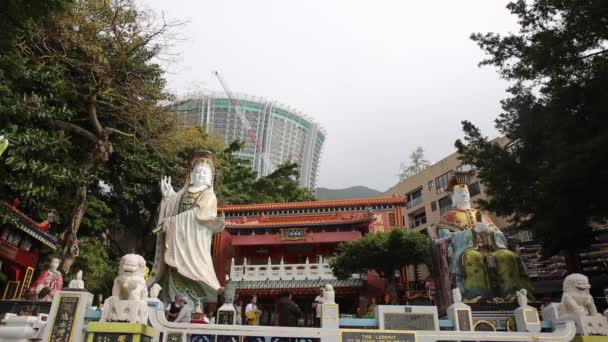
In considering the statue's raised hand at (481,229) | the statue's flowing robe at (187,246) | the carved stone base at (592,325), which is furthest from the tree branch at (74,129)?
the carved stone base at (592,325)

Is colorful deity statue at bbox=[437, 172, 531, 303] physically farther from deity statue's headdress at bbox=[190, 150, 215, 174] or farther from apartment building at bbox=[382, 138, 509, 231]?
apartment building at bbox=[382, 138, 509, 231]

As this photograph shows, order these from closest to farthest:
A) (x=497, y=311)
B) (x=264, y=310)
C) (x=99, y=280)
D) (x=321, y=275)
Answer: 1. (x=497, y=311)
2. (x=99, y=280)
3. (x=321, y=275)
4. (x=264, y=310)

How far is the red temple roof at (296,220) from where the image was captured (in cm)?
2130

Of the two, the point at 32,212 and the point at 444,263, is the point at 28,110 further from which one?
the point at 444,263

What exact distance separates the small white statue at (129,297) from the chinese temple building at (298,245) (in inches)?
542

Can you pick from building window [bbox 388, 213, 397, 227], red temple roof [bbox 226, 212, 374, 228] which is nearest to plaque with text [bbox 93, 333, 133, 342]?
red temple roof [bbox 226, 212, 374, 228]

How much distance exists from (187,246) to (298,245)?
1175 centimetres

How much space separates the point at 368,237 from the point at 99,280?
9.61 m

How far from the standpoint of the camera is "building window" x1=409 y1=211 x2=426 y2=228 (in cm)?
3431

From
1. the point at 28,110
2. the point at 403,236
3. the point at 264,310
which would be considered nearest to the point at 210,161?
the point at 28,110

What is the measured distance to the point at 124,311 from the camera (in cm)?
569

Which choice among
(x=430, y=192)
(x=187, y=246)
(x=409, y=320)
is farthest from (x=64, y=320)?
(x=430, y=192)

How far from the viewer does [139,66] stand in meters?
15.9

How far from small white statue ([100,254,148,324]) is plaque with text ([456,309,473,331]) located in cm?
481
